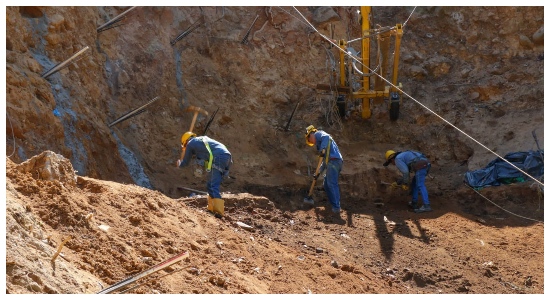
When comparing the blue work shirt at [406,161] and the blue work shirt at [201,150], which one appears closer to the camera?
the blue work shirt at [201,150]

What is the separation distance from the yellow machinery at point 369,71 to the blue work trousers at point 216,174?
142 inches

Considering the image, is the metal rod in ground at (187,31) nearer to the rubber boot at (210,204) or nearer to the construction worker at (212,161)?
the construction worker at (212,161)

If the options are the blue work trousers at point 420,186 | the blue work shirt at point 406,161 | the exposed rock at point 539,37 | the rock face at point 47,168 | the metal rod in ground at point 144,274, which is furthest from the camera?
the exposed rock at point 539,37

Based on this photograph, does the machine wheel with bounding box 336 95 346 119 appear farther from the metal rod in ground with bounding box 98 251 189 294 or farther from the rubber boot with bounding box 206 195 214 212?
the metal rod in ground with bounding box 98 251 189 294

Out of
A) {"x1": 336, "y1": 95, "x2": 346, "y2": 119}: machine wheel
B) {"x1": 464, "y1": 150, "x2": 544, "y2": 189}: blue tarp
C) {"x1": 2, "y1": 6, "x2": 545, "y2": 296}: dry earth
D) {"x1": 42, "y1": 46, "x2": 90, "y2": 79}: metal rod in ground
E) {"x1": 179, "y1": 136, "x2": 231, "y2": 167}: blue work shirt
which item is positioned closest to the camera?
{"x1": 2, "y1": 6, "x2": 545, "y2": 296}: dry earth

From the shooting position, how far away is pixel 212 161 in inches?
416

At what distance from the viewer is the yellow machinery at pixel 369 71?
44.9 feet

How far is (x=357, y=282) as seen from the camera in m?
8.91

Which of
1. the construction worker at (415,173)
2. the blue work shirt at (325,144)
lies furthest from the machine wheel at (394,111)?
the blue work shirt at (325,144)

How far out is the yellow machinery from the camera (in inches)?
539

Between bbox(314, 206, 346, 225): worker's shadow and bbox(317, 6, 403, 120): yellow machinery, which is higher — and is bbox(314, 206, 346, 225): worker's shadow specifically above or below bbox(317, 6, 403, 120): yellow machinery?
below

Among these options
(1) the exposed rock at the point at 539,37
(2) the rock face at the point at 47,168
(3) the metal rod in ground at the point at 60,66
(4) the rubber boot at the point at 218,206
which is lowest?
(4) the rubber boot at the point at 218,206

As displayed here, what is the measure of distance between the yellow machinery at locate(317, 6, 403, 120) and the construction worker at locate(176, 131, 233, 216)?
359cm

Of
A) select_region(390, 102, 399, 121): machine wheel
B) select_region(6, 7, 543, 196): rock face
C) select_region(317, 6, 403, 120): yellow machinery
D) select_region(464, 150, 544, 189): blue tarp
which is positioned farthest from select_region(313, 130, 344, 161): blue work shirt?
select_region(390, 102, 399, 121): machine wheel
